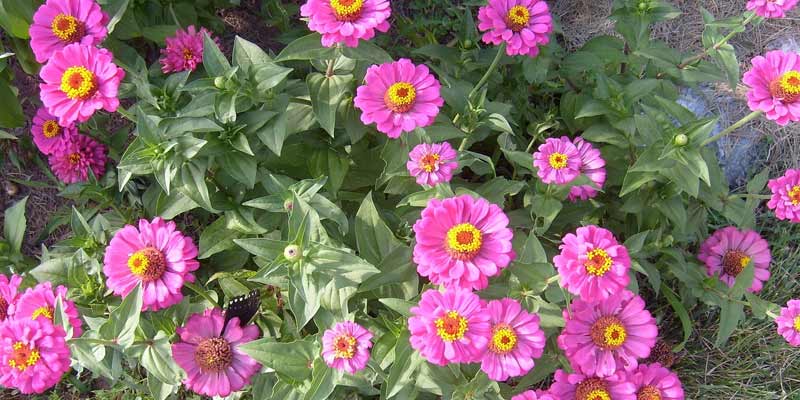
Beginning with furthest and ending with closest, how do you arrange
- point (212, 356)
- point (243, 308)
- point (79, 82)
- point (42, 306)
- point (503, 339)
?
point (243, 308)
point (212, 356)
point (42, 306)
point (79, 82)
point (503, 339)

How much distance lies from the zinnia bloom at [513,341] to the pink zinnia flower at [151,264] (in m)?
1.08

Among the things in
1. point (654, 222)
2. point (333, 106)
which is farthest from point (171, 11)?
point (654, 222)

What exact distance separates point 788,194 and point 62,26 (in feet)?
9.50

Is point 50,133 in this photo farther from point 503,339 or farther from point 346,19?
point 503,339

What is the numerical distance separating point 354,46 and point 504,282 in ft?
3.40

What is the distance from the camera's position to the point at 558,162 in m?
2.52

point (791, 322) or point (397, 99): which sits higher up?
point (397, 99)

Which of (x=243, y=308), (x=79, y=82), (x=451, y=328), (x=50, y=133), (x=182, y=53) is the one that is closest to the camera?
(x=451, y=328)

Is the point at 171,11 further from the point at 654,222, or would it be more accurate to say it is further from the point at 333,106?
the point at 654,222

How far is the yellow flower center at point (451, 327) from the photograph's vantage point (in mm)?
1965

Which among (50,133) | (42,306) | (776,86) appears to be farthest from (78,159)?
(776,86)

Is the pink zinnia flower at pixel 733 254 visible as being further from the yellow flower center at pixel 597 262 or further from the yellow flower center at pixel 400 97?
the yellow flower center at pixel 400 97

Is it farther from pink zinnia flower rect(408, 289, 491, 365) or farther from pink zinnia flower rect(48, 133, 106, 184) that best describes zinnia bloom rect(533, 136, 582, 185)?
pink zinnia flower rect(48, 133, 106, 184)

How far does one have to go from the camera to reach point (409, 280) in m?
2.44
